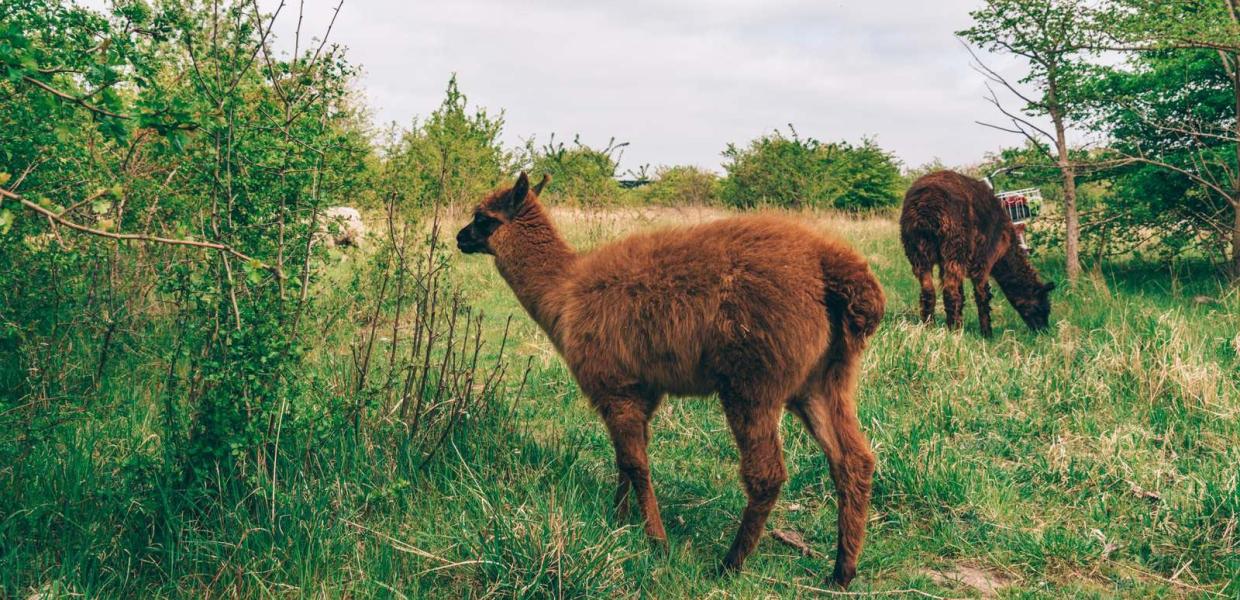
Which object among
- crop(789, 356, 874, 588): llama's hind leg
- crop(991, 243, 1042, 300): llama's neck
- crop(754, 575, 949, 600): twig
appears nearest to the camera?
crop(754, 575, 949, 600): twig

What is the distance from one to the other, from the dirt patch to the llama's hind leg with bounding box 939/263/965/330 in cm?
482

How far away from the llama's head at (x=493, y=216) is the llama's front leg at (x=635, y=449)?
158cm

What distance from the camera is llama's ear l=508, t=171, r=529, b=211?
5067mm

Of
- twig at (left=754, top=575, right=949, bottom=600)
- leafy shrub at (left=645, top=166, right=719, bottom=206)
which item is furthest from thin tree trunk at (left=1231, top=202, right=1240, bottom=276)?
leafy shrub at (left=645, top=166, right=719, bottom=206)

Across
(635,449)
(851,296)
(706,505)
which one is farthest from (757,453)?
(706,505)

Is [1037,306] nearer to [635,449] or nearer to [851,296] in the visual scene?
[851,296]

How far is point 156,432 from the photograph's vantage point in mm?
5051

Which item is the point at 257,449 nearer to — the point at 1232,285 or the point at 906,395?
the point at 906,395

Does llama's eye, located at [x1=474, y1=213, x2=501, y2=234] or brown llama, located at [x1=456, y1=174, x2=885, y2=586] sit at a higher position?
llama's eye, located at [x1=474, y1=213, x2=501, y2=234]

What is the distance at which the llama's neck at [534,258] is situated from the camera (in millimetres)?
4988

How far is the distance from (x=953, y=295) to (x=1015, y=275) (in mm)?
1015

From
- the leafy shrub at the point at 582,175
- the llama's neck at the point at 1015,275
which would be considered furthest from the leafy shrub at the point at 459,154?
the llama's neck at the point at 1015,275

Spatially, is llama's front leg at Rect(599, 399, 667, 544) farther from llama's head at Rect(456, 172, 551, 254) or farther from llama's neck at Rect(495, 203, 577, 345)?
llama's head at Rect(456, 172, 551, 254)

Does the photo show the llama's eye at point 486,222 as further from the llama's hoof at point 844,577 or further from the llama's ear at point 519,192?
the llama's hoof at point 844,577
